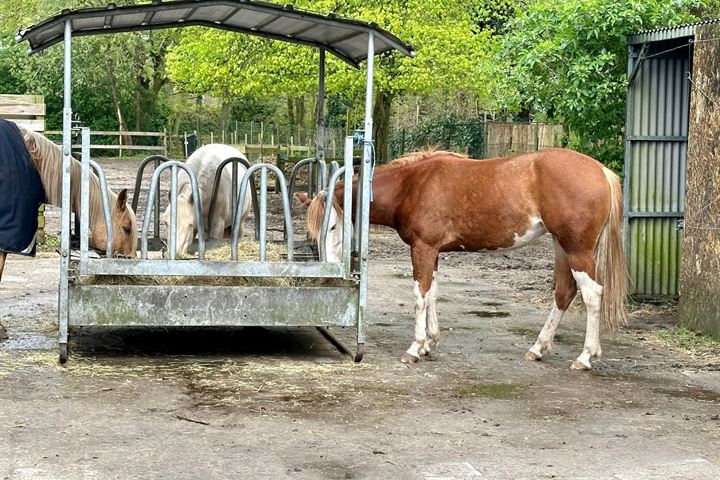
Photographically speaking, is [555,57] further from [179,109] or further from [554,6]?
[179,109]

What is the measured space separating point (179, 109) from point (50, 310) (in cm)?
3400

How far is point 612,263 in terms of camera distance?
756 centimetres

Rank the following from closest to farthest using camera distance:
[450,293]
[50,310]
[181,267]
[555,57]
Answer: [181,267], [50,310], [555,57], [450,293]

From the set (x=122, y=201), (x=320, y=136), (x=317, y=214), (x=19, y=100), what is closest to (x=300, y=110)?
(x=19, y=100)

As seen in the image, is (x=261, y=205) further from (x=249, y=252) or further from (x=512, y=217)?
(x=512, y=217)

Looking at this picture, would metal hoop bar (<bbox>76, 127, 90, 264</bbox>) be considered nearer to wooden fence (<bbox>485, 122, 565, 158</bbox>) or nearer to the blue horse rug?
the blue horse rug

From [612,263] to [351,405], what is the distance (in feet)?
8.13

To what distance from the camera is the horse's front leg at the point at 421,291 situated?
7578 millimetres

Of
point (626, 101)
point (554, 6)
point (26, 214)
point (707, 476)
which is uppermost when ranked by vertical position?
point (554, 6)

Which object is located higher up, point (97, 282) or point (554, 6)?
point (554, 6)

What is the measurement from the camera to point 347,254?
746 centimetres

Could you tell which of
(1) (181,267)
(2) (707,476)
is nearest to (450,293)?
(1) (181,267)

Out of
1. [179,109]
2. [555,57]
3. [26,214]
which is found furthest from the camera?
[179,109]

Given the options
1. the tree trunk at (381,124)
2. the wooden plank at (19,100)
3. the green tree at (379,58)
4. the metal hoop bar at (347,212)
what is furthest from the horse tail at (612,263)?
the tree trunk at (381,124)
